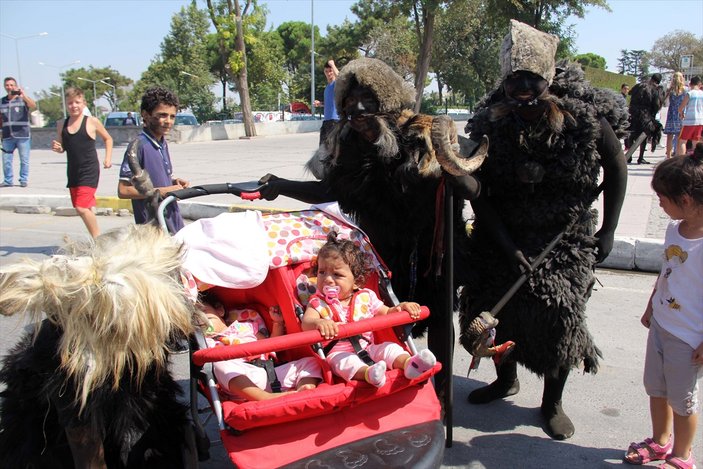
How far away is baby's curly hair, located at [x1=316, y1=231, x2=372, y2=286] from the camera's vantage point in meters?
2.61

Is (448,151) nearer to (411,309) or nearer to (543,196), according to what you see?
(411,309)

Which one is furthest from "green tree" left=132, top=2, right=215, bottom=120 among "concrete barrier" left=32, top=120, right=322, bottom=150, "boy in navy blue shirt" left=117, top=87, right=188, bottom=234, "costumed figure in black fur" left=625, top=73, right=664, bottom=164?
"boy in navy blue shirt" left=117, top=87, right=188, bottom=234

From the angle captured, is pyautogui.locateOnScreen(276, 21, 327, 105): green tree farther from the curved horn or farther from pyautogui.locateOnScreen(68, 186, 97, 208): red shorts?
the curved horn

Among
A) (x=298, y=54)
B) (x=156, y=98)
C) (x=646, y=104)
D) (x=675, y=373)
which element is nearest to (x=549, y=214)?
Result: (x=675, y=373)

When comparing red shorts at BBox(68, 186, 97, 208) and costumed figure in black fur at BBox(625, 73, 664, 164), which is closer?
red shorts at BBox(68, 186, 97, 208)

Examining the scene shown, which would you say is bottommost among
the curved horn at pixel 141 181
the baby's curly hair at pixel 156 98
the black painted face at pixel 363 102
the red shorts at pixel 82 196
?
the red shorts at pixel 82 196

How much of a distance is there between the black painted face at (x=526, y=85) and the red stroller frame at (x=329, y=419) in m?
1.02

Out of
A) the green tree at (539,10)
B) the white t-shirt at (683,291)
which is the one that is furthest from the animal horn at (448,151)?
the green tree at (539,10)

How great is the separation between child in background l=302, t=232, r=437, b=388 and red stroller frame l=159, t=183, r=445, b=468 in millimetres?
79

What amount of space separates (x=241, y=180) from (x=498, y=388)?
26.1 ft

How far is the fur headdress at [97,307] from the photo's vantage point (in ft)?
6.42

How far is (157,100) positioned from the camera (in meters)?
4.18

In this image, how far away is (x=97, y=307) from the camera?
1.95m

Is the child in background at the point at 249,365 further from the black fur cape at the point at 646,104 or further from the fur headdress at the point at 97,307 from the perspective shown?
the black fur cape at the point at 646,104
